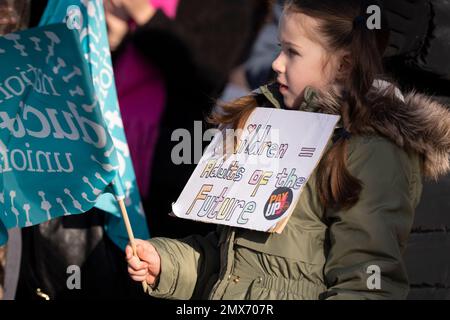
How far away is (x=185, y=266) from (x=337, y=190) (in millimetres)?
607

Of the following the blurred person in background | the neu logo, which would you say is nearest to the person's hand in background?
the blurred person in background

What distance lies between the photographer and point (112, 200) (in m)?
4.33

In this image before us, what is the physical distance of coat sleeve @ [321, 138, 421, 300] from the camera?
9.35ft

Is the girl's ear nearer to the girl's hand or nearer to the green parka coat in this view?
the green parka coat

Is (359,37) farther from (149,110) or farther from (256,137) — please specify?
(149,110)

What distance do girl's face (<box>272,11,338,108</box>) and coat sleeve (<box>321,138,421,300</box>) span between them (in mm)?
280

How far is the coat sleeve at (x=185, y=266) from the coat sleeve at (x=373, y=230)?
482 millimetres

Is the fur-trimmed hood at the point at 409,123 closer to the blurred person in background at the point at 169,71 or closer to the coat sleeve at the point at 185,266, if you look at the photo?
the coat sleeve at the point at 185,266

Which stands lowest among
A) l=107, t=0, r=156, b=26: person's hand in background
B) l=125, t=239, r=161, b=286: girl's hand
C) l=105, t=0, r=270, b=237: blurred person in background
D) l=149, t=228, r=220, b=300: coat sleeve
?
l=105, t=0, r=270, b=237: blurred person in background

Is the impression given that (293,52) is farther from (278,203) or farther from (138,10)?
(138,10)

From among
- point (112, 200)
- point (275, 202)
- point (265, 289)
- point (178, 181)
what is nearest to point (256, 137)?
point (275, 202)

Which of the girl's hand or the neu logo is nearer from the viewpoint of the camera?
the neu logo

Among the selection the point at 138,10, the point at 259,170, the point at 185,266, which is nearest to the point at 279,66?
the point at 259,170

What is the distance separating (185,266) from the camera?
3.25 m
